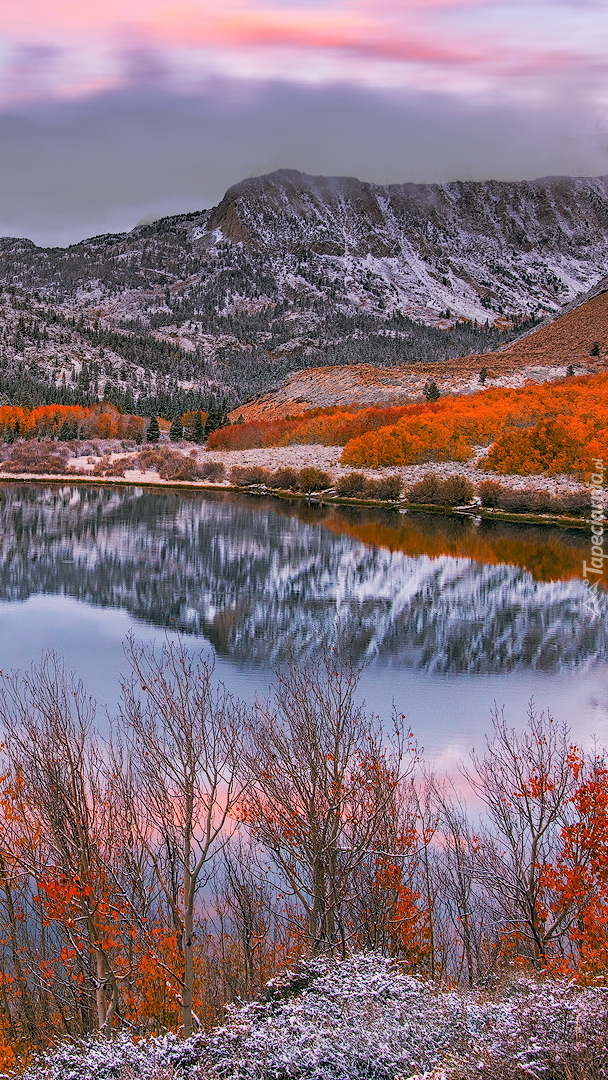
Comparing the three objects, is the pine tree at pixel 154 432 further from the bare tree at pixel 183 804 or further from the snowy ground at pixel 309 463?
the bare tree at pixel 183 804

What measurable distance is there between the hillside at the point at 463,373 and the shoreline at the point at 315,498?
26420 millimetres

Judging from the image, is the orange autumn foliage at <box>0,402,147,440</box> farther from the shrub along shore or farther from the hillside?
the hillside

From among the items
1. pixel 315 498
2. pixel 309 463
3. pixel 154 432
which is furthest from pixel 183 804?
pixel 154 432

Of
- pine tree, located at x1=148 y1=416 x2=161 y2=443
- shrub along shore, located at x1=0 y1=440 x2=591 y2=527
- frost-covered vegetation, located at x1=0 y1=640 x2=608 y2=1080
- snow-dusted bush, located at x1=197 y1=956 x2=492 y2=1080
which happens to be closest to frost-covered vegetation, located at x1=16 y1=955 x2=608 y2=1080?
snow-dusted bush, located at x1=197 y1=956 x2=492 y2=1080

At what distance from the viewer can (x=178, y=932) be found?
1181cm

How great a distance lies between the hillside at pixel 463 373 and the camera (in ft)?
309

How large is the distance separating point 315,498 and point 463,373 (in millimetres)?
36230

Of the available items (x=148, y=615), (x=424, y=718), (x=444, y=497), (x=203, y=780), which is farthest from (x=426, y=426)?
(x=203, y=780)

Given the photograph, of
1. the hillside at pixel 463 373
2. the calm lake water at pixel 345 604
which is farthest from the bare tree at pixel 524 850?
the hillside at pixel 463 373

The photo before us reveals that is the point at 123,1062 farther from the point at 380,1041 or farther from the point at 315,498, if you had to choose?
the point at 315,498

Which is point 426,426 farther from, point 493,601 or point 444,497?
point 493,601

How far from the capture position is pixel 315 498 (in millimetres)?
69312

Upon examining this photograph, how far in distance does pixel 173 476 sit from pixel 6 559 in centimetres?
4219

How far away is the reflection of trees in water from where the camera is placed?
27844 mm
